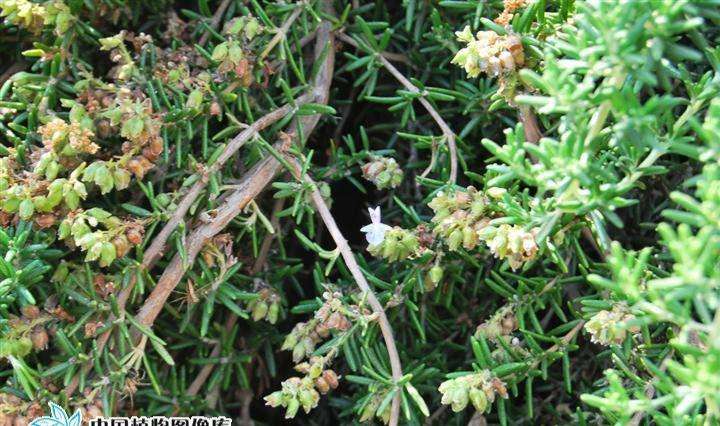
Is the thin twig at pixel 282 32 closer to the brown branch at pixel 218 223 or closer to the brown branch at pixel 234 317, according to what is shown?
the brown branch at pixel 218 223

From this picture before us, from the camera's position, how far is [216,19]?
69.6 inches

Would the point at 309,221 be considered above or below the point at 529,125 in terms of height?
below

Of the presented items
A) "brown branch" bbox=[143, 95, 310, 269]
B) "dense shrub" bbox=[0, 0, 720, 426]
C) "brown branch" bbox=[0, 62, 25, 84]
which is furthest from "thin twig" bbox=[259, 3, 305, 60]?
"brown branch" bbox=[0, 62, 25, 84]

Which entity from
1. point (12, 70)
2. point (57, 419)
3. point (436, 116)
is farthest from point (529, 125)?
point (12, 70)

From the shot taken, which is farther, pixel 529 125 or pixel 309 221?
pixel 309 221

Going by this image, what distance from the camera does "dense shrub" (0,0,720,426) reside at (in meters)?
1.41

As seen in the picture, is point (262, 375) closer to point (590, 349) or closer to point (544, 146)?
point (590, 349)

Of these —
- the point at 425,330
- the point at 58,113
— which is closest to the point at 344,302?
the point at 425,330

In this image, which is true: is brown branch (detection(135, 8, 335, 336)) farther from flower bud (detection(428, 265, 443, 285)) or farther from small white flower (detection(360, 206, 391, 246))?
flower bud (detection(428, 265, 443, 285))

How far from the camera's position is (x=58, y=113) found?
1.62 meters

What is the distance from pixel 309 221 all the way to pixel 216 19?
455 millimetres

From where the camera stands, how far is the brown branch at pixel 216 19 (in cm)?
175

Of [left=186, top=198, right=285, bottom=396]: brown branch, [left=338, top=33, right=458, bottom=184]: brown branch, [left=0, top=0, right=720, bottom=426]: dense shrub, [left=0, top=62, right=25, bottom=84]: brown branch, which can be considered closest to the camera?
[left=0, top=0, right=720, bottom=426]: dense shrub

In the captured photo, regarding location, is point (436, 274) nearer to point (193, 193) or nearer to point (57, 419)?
point (193, 193)
